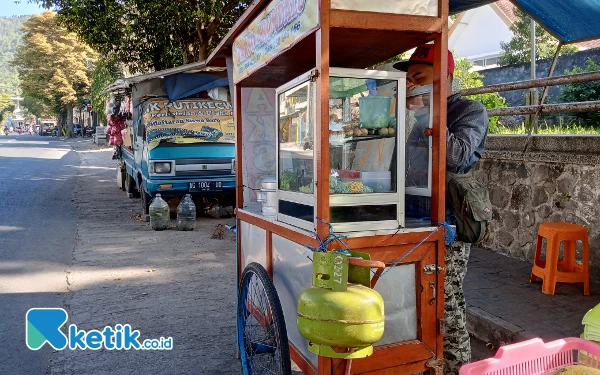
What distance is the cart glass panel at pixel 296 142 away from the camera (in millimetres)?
2756

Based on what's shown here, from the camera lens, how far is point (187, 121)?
9992 mm

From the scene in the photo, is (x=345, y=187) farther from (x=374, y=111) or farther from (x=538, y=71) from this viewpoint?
(x=538, y=71)

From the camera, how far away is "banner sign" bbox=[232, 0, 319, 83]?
248 cm

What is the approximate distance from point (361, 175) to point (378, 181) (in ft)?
0.32

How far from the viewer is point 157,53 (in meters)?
14.0

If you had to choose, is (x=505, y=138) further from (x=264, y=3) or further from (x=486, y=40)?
(x=486, y=40)

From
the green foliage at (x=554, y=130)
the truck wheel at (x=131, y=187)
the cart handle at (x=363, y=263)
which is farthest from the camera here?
the truck wheel at (x=131, y=187)

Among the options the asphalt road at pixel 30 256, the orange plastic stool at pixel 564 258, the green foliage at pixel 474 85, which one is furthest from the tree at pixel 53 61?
the orange plastic stool at pixel 564 258

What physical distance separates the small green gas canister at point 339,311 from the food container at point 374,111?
862mm

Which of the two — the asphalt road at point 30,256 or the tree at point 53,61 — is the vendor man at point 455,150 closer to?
the asphalt road at point 30,256

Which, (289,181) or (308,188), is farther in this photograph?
(289,181)

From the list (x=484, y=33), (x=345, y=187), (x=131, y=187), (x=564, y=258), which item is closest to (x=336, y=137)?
(x=345, y=187)

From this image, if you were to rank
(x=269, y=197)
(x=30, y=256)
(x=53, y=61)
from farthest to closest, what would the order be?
(x=53, y=61), (x=30, y=256), (x=269, y=197)

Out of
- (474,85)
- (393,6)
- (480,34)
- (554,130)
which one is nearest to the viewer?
(393,6)
